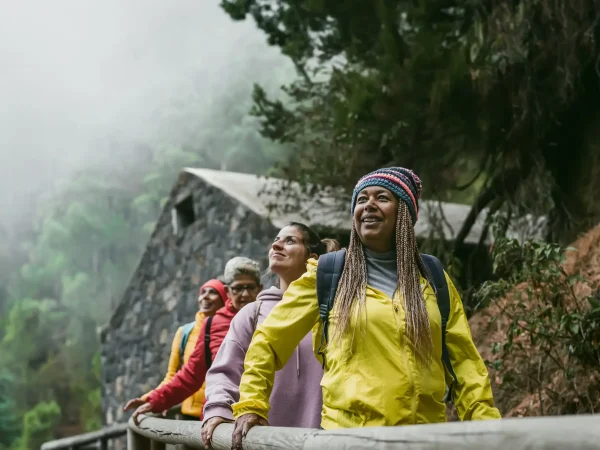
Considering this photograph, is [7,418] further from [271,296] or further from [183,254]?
[271,296]

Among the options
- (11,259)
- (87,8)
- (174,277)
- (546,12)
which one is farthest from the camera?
(87,8)

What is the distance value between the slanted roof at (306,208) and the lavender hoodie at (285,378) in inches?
188

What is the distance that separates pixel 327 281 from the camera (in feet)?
7.58

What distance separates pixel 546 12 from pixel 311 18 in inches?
104

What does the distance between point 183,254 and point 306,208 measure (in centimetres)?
273

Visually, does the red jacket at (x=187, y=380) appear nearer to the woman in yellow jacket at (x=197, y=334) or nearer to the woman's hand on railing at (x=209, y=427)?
the woman in yellow jacket at (x=197, y=334)

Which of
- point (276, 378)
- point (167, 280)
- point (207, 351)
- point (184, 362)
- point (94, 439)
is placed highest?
point (276, 378)

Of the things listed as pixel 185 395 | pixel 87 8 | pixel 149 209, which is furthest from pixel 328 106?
pixel 87 8

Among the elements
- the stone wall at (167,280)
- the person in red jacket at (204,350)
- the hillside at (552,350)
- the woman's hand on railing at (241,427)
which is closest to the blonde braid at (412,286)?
the woman's hand on railing at (241,427)

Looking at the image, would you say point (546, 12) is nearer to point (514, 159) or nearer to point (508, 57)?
point (508, 57)

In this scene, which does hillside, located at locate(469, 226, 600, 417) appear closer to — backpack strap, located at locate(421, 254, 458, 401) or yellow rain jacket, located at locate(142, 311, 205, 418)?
yellow rain jacket, located at locate(142, 311, 205, 418)

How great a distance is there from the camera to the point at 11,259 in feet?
181

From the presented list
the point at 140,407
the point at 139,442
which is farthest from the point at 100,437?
the point at 140,407

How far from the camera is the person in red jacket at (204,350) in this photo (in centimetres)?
357
